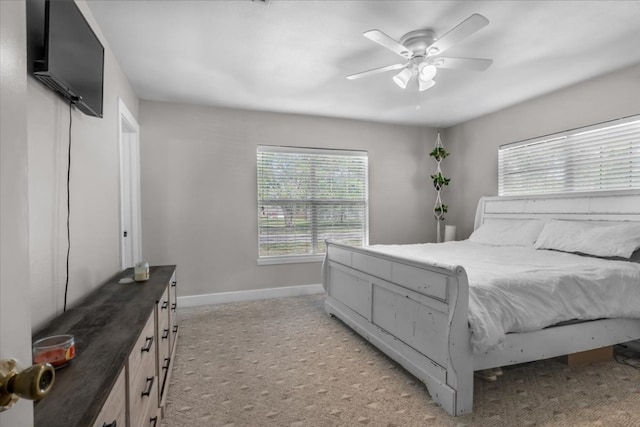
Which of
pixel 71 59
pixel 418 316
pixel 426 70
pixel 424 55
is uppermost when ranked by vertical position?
pixel 424 55

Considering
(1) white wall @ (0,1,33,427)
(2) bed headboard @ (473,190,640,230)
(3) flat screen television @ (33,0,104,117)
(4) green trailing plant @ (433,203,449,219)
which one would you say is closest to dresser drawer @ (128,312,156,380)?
(1) white wall @ (0,1,33,427)

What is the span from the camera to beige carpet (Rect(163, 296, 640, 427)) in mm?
1865

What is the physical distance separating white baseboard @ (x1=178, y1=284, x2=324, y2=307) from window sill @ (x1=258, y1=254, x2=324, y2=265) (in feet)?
1.12

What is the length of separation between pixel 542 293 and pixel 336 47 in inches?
90.5

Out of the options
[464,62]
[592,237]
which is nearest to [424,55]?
[464,62]

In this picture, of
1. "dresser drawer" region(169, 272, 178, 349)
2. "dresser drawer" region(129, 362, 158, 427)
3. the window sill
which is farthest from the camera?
the window sill

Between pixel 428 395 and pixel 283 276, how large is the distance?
→ 8.74 feet

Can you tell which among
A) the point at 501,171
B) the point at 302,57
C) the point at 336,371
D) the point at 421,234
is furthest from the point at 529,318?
the point at 421,234

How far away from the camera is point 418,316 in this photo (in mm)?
2174

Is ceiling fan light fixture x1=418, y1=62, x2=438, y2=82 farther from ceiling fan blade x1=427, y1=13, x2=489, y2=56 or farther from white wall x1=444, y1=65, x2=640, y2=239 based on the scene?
white wall x1=444, y1=65, x2=640, y2=239

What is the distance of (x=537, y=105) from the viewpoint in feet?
12.7

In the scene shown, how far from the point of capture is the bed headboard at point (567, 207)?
3.00 meters

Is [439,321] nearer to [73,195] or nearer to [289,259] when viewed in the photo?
[73,195]

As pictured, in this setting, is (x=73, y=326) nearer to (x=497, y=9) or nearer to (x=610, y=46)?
(x=497, y=9)
